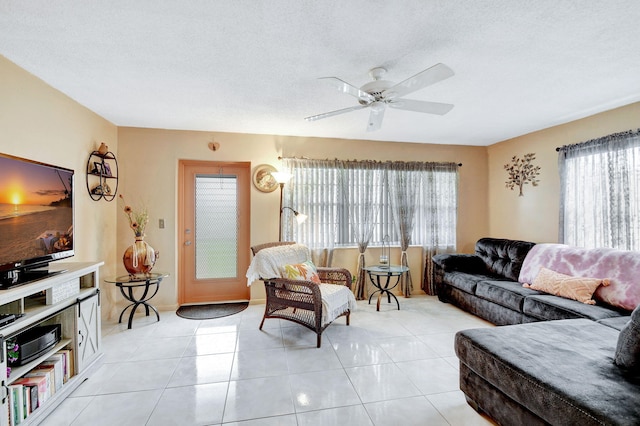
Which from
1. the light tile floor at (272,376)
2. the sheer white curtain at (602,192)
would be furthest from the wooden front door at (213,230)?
the sheer white curtain at (602,192)

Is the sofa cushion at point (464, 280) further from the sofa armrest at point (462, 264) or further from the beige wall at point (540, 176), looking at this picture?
the beige wall at point (540, 176)

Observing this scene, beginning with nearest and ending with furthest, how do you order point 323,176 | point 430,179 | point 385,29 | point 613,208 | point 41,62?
point 385,29, point 41,62, point 613,208, point 323,176, point 430,179

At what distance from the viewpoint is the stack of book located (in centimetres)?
161

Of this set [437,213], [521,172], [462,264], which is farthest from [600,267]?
[437,213]

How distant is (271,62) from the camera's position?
6.91 ft

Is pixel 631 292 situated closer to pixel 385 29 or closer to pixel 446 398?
pixel 446 398

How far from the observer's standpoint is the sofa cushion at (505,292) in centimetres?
294

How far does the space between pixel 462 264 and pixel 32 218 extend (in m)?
4.59

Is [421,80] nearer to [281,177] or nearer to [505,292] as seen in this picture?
[281,177]

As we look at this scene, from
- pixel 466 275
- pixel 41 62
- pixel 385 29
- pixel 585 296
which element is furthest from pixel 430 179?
pixel 41 62

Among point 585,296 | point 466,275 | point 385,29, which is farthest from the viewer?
point 466,275

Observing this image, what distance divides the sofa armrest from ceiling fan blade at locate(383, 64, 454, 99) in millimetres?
2753

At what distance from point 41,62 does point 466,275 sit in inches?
188

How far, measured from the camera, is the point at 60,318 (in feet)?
7.10
